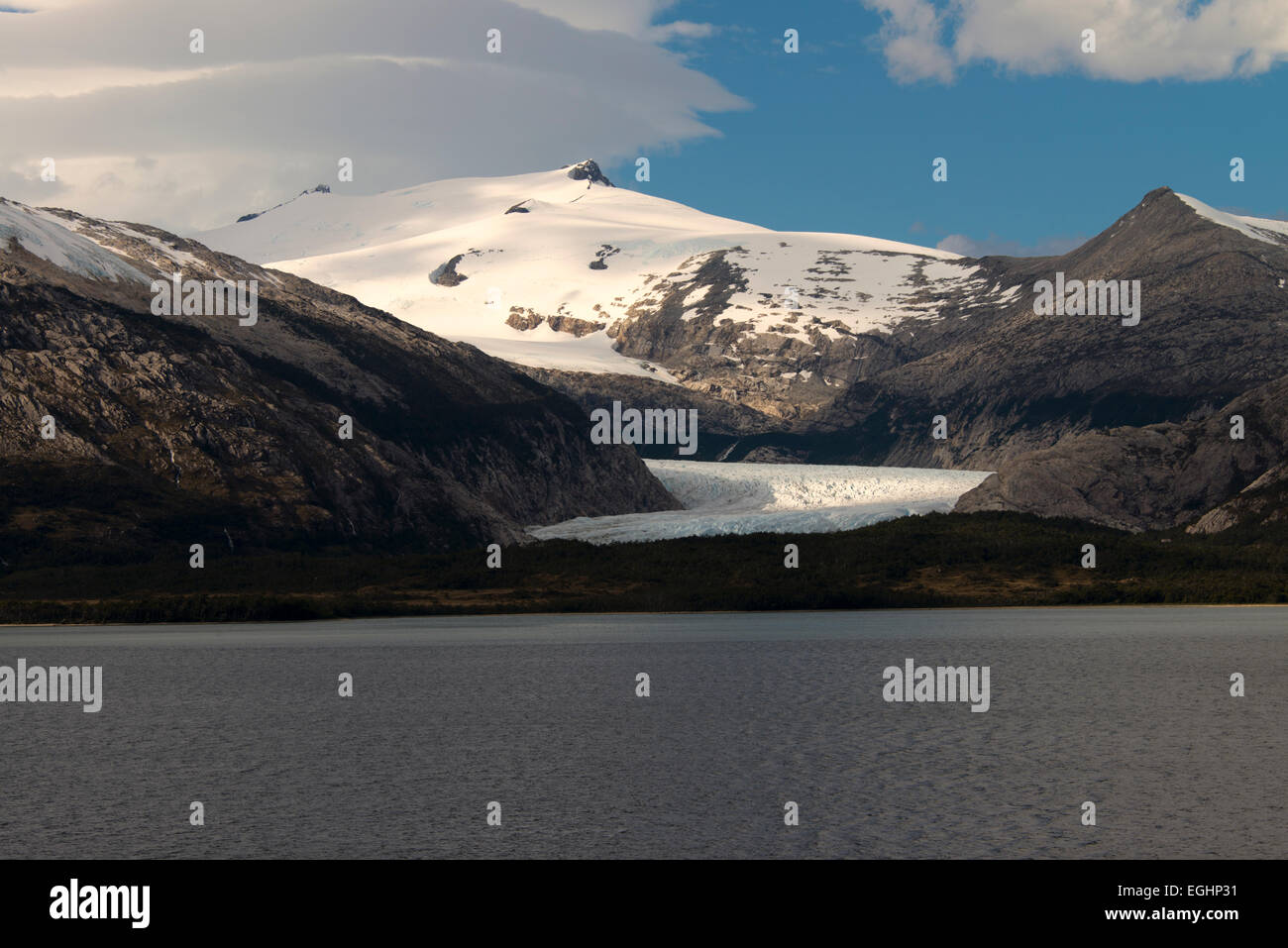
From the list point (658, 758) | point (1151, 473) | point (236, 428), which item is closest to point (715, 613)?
point (236, 428)

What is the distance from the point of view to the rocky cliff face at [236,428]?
106 metres

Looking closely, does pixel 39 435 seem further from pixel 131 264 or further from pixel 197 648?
pixel 197 648

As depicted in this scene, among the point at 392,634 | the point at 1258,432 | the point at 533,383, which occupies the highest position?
the point at 533,383

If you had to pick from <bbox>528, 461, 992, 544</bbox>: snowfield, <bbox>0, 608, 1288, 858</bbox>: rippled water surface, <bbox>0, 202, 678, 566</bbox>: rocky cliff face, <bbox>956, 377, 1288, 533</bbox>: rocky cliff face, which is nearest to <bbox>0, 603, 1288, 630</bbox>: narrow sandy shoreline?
<bbox>0, 202, 678, 566</bbox>: rocky cliff face

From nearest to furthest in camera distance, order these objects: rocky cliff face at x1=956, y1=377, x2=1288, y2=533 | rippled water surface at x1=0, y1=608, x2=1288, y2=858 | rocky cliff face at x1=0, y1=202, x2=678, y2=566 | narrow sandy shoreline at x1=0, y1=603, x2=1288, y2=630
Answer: rippled water surface at x1=0, y1=608, x2=1288, y2=858
narrow sandy shoreline at x1=0, y1=603, x2=1288, y2=630
rocky cliff face at x1=0, y1=202, x2=678, y2=566
rocky cliff face at x1=956, y1=377, x2=1288, y2=533

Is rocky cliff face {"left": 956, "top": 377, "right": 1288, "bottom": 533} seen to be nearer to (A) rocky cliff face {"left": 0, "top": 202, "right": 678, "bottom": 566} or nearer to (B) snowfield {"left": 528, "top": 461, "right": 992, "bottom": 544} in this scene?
(B) snowfield {"left": 528, "top": 461, "right": 992, "bottom": 544}

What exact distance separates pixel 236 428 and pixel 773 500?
212ft

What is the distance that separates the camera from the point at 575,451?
556 feet

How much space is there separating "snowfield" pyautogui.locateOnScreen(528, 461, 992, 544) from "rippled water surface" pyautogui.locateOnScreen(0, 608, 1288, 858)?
7750cm

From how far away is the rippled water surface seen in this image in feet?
63.2

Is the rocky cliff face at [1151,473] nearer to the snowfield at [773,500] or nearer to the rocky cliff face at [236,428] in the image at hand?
the snowfield at [773,500]

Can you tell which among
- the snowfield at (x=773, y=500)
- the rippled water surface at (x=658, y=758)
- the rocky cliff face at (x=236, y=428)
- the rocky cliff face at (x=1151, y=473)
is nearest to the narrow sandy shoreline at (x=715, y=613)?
the rocky cliff face at (x=236, y=428)
